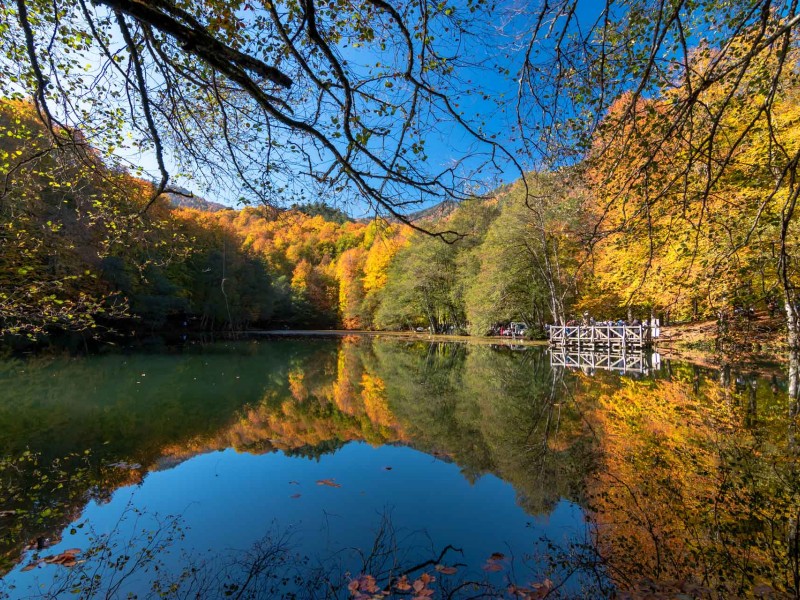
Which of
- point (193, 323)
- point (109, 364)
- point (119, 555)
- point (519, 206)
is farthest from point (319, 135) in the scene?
point (193, 323)

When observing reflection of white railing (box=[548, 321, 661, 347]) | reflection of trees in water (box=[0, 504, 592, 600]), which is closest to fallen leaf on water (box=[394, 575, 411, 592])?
reflection of trees in water (box=[0, 504, 592, 600])

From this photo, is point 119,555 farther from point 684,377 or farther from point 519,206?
point 519,206

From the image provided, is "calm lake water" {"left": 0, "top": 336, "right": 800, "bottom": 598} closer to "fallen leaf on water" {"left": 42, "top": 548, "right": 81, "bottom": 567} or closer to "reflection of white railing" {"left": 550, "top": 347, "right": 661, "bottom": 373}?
"fallen leaf on water" {"left": 42, "top": 548, "right": 81, "bottom": 567}

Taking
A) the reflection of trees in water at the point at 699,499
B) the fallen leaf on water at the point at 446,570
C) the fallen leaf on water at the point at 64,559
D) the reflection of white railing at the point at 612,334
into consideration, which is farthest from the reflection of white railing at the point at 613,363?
the fallen leaf on water at the point at 64,559

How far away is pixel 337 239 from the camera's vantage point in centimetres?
5319

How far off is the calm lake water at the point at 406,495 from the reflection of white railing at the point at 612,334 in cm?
1004

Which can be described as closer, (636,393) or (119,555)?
(119,555)

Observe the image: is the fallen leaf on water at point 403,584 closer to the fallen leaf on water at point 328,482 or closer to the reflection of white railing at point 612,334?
the fallen leaf on water at point 328,482

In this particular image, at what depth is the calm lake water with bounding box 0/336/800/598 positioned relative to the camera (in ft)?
10.3

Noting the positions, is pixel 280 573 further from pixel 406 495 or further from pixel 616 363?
pixel 616 363

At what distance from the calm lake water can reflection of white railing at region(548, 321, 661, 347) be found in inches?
395

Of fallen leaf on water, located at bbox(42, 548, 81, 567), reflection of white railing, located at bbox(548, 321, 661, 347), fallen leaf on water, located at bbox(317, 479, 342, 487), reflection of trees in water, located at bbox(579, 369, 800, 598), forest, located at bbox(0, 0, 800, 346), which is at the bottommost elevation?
fallen leaf on water, located at bbox(317, 479, 342, 487)

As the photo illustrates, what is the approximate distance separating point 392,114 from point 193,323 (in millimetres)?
43528

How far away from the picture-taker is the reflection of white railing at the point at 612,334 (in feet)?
63.6
